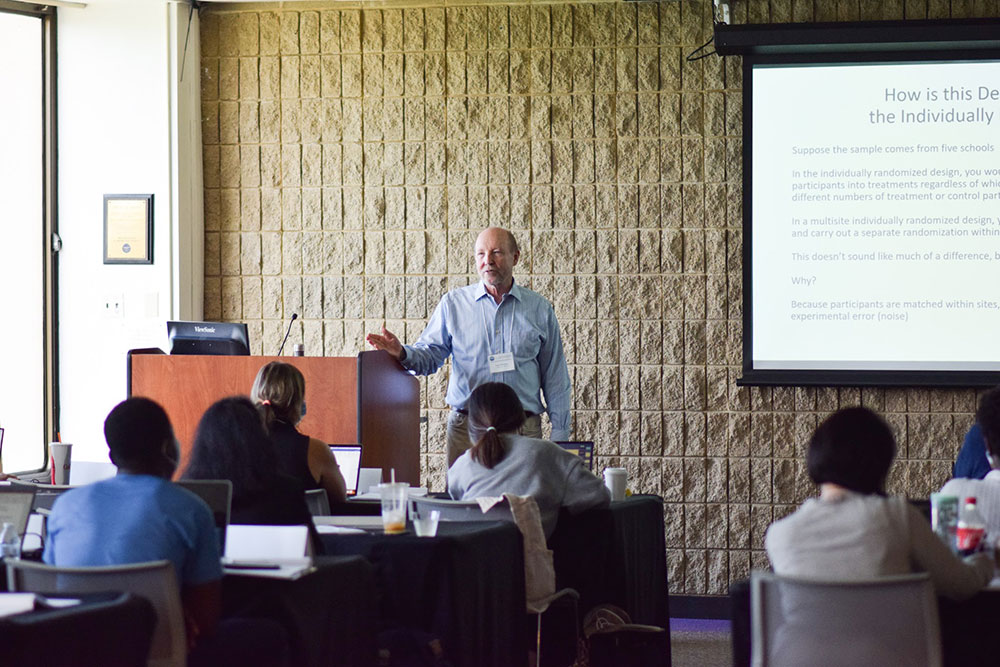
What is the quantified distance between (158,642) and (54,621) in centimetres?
40

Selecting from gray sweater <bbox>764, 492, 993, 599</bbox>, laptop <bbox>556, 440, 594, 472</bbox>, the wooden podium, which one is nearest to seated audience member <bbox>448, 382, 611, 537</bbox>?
laptop <bbox>556, 440, 594, 472</bbox>

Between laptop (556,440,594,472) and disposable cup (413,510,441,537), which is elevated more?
laptop (556,440,594,472)

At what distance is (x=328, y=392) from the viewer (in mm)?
4840

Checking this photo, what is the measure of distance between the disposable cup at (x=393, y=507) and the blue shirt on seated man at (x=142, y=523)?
730 millimetres

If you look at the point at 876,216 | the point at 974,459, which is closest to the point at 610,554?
the point at 974,459

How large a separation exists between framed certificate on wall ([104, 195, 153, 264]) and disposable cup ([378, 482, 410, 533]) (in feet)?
11.0

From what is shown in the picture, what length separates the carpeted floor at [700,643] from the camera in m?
5.22

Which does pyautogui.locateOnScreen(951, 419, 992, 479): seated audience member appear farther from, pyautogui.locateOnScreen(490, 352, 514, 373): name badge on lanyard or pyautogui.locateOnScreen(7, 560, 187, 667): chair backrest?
pyautogui.locateOnScreen(7, 560, 187, 667): chair backrest

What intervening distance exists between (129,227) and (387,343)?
2.03m

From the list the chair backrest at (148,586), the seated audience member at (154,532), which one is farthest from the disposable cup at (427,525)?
the chair backrest at (148,586)

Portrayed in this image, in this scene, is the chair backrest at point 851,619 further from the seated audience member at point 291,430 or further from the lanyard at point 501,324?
the lanyard at point 501,324

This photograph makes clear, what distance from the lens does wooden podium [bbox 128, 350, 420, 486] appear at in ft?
15.7

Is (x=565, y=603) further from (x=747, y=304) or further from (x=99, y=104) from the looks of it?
(x=99, y=104)

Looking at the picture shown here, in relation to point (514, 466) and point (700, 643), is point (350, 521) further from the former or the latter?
point (700, 643)
